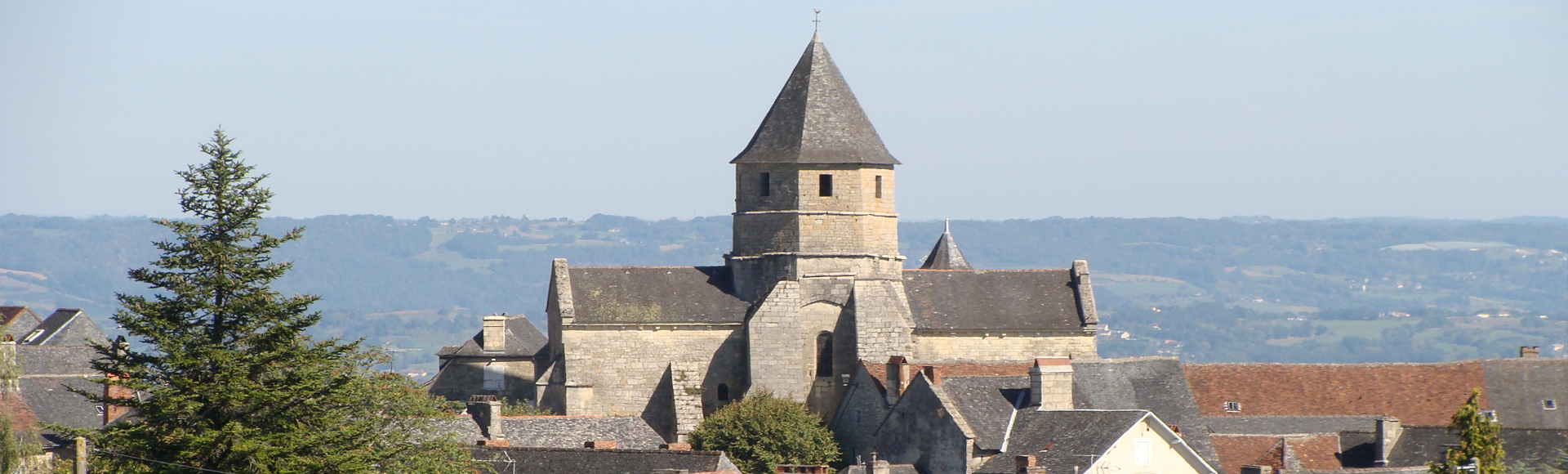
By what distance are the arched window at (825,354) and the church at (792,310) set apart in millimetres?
53

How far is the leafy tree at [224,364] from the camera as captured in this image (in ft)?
85.5

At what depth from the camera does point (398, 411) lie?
33.4 m

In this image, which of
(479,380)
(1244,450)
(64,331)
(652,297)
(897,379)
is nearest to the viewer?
(1244,450)

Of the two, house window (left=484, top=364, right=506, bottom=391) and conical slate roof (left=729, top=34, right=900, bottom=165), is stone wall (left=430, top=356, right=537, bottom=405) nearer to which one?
house window (left=484, top=364, right=506, bottom=391)

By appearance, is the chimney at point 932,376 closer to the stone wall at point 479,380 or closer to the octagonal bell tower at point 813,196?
the octagonal bell tower at point 813,196

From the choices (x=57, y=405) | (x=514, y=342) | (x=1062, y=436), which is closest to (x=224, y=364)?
(x=1062, y=436)

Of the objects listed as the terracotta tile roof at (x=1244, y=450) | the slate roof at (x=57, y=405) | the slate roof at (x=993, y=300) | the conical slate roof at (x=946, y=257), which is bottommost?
the terracotta tile roof at (x=1244, y=450)

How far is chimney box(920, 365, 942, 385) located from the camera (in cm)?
4059

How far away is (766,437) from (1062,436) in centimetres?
890

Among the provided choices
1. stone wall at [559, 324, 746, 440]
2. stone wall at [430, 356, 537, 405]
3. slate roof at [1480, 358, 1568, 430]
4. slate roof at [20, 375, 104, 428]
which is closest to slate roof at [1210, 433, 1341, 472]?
slate roof at [1480, 358, 1568, 430]

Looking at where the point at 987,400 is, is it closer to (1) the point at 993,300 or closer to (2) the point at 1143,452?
(2) the point at 1143,452

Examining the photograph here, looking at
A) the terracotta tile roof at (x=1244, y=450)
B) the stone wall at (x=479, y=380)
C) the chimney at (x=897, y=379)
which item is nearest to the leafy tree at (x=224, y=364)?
the chimney at (x=897, y=379)

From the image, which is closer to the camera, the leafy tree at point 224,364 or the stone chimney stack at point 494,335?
the leafy tree at point 224,364

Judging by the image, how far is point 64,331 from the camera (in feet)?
224
